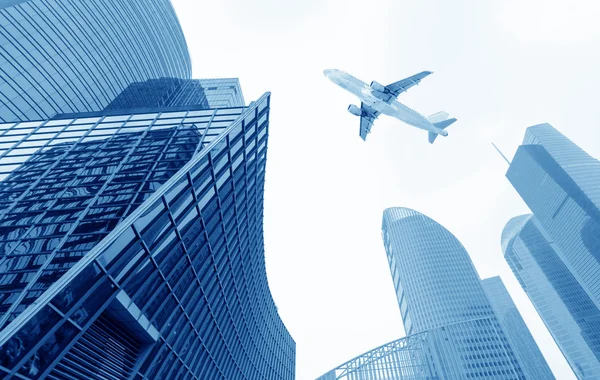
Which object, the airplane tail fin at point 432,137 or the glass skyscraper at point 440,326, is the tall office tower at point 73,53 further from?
the glass skyscraper at point 440,326

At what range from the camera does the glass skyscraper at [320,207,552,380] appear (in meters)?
108

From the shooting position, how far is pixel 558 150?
185m

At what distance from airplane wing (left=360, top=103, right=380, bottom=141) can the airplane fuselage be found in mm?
1100

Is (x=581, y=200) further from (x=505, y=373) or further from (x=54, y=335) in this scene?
(x=54, y=335)

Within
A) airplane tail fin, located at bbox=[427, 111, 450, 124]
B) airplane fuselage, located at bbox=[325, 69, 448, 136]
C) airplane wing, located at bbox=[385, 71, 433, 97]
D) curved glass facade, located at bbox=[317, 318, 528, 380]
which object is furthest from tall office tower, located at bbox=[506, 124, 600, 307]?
airplane wing, located at bbox=[385, 71, 433, 97]

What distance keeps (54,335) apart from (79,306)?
124 centimetres

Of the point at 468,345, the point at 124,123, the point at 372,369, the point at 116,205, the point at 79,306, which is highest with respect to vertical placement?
the point at 468,345

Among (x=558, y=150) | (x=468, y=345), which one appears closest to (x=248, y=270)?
(x=468, y=345)

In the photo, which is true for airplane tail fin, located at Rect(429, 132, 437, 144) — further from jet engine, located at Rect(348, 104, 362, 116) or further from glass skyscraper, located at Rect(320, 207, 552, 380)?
glass skyscraper, located at Rect(320, 207, 552, 380)

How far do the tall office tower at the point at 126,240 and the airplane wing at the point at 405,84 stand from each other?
26.7 metres

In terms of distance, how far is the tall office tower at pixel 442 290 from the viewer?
117 meters

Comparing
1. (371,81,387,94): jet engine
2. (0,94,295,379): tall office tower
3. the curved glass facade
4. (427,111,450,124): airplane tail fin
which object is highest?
(427,111,450,124): airplane tail fin

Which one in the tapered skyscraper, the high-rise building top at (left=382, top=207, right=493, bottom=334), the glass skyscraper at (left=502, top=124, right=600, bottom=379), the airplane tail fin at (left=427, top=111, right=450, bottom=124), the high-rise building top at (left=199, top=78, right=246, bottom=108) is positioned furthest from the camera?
the high-rise building top at (left=382, top=207, right=493, bottom=334)

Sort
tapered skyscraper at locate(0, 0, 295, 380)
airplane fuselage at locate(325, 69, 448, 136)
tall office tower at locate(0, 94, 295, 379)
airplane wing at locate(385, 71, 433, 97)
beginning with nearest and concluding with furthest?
1. tall office tower at locate(0, 94, 295, 379)
2. tapered skyscraper at locate(0, 0, 295, 380)
3. airplane wing at locate(385, 71, 433, 97)
4. airplane fuselage at locate(325, 69, 448, 136)
